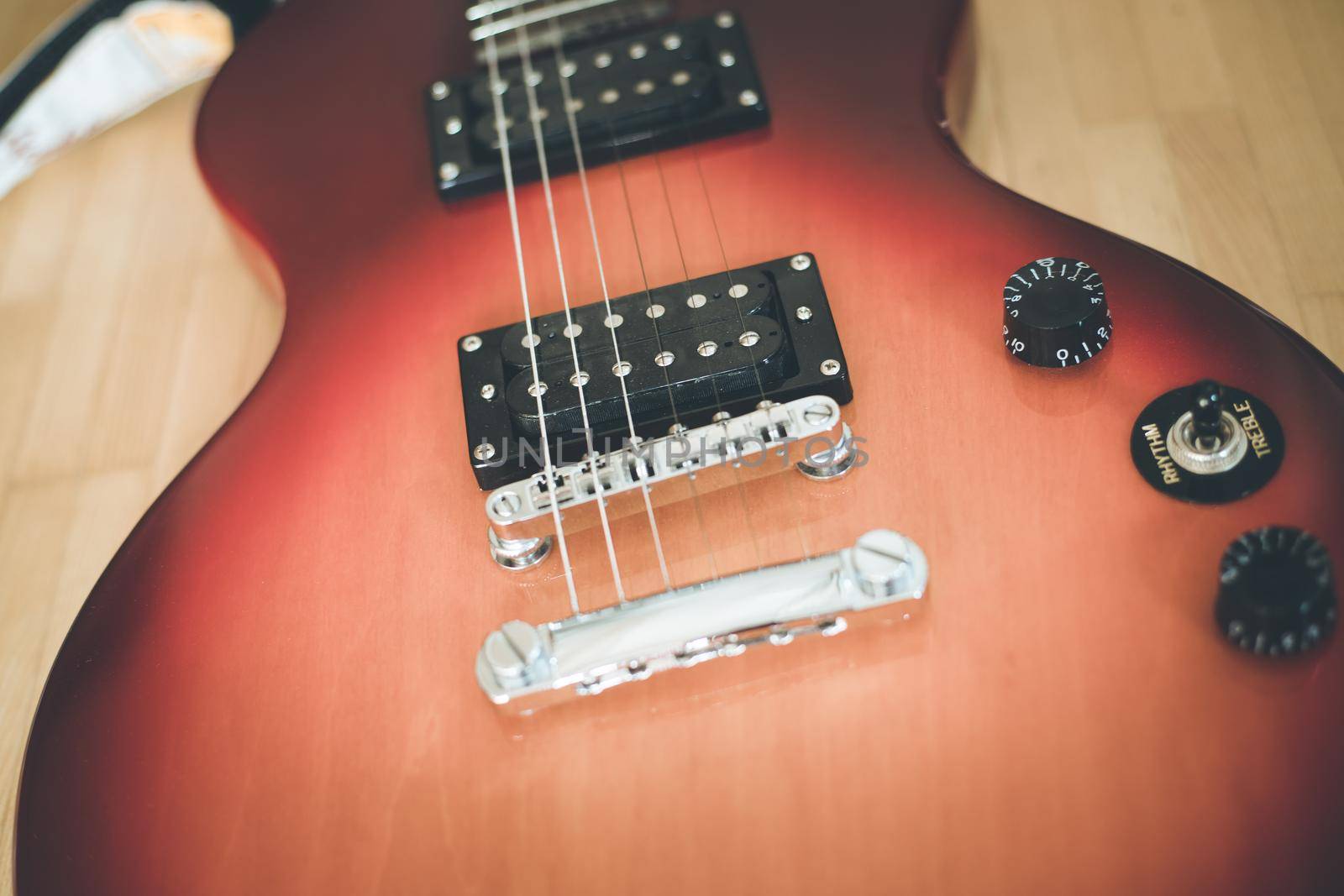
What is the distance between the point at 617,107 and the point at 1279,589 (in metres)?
0.61

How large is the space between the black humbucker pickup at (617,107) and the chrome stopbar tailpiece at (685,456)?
33 centimetres

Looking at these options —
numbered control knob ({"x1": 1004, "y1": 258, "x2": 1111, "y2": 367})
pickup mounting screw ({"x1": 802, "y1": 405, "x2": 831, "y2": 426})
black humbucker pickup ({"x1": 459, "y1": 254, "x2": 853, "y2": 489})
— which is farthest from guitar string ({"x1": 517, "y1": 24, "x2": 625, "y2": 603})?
numbered control knob ({"x1": 1004, "y1": 258, "x2": 1111, "y2": 367})

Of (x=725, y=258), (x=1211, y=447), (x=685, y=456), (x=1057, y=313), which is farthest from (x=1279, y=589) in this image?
(x=725, y=258)

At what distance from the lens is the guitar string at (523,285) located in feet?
2.29

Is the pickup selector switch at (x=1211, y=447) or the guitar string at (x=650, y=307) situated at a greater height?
the guitar string at (x=650, y=307)

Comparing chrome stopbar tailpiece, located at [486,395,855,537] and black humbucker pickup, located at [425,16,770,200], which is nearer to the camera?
chrome stopbar tailpiece, located at [486,395,855,537]

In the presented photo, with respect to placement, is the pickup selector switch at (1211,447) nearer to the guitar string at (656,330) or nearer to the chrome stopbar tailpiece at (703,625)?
the chrome stopbar tailpiece at (703,625)

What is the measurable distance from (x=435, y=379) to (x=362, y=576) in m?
0.16

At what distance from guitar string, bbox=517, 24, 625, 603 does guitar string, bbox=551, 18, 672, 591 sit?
0.07 feet

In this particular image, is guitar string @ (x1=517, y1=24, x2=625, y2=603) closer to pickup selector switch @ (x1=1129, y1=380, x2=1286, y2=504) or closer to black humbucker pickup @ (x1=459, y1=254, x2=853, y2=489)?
black humbucker pickup @ (x1=459, y1=254, x2=853, y2=489)

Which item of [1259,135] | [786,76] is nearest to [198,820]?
[786,76]

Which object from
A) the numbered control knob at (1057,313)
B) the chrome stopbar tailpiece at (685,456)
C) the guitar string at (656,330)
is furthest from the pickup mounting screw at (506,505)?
the numbered control knob at (1057,313)

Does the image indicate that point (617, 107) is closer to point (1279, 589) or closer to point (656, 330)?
point (656, 330)

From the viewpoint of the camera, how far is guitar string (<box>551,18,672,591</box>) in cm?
71
